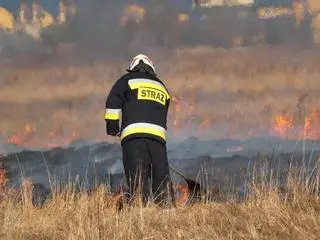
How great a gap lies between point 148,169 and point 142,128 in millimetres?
638

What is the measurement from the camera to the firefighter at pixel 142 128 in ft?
31.1

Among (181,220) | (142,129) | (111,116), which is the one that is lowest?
(181,220)

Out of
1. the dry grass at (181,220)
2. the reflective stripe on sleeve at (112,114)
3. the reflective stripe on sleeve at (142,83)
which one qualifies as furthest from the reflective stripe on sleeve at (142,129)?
the dry grass at (181,220)

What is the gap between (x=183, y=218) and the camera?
7656 mm

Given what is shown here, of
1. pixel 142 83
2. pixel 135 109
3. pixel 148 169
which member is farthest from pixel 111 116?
pixel 148 169

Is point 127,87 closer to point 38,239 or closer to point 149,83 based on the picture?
point 149,83

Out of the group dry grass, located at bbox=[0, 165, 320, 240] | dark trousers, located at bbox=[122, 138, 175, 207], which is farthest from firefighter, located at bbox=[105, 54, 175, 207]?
dry grass, located at bbox=[0, 165, 320, 240]

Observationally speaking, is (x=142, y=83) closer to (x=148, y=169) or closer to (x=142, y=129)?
(x=142, y=129)

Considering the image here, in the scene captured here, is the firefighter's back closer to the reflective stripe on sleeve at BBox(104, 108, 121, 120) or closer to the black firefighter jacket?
the black firefighter jacket

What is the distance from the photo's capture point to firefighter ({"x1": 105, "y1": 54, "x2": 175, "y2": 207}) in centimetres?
949

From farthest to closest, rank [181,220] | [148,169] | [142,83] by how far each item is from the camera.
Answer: [148,169] → [142,83] → [181,220]

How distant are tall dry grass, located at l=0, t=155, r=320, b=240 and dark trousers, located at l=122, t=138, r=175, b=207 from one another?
434mm

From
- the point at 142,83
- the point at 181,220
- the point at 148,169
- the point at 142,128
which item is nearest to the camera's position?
the point at 181,220

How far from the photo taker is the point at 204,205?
8820 mm
